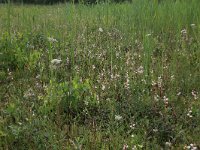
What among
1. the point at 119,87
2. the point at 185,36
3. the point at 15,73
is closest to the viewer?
the point at 119,87

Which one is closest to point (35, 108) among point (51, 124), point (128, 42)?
point (51, 124)

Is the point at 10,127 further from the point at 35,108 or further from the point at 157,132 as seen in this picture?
the point at 157,132

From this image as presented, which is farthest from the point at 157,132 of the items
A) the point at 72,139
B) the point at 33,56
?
the point at 33,56

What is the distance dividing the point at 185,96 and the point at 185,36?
2.00m

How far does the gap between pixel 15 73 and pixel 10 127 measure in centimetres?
182

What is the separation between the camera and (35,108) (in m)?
3.53

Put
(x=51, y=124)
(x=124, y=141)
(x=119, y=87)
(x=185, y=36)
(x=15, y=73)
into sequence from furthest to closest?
(x=185, y=36) < (x=15, y=73) < (x=119, y=87) < (x=51, y=124) < (x=124, y=141)

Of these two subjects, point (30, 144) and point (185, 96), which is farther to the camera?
point (185, 96)

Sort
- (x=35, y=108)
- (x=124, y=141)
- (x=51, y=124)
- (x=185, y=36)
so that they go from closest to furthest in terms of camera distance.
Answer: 1. (x=124, y=141)
2. (x=51, y=124)
3. (x=35, y=108)
4. (x=185, y=36)

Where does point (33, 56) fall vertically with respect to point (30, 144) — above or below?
above

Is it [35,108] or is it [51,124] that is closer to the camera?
A: [51,124]

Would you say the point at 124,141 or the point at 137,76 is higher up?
the point at 137,76

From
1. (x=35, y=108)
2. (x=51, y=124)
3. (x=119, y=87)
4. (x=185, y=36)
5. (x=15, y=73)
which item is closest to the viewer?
(x=51, y=124)

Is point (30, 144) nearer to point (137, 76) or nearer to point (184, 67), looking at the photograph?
point (137, 76)
